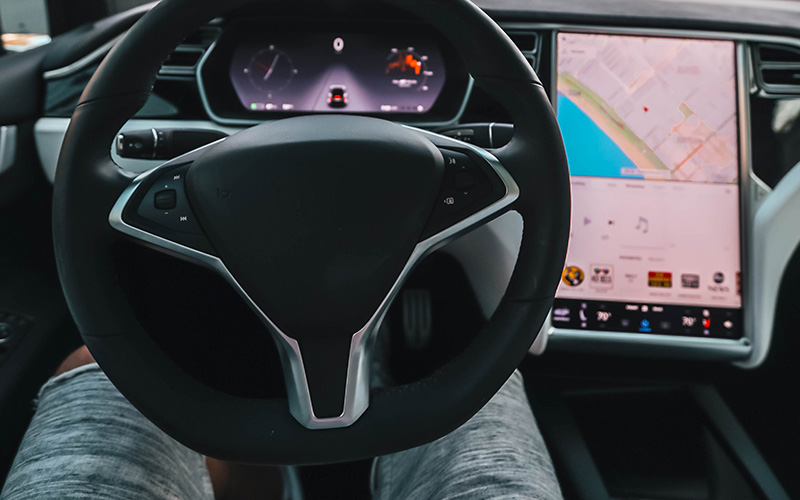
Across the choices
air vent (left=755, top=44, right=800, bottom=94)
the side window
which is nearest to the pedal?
air vent (left=755, top=44, right=800, bottom=94)

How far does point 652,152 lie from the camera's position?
108 centimetres

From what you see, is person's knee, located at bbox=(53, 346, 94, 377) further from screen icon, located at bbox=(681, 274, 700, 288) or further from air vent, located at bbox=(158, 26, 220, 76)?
screen icon, located at bbox=(681, 274, 700, 288)

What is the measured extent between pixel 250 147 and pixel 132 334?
0.63ft

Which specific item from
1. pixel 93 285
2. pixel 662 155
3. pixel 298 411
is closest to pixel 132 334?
pixel 93 285

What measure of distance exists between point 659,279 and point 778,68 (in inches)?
16.4

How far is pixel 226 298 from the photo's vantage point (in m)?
0.80

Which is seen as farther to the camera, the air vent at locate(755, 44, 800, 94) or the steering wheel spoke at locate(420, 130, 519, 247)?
the air vent at locate(755, 44, 800, 94)

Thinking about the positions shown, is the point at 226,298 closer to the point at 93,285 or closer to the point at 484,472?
the point at 93,285

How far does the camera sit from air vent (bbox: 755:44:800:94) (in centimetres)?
109

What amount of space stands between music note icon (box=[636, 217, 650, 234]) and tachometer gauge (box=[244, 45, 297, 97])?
2.04 feet

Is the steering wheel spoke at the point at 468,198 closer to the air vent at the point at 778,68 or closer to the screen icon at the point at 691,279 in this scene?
the screen icon at the point at 691,279

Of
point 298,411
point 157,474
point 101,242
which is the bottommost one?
point 157,474

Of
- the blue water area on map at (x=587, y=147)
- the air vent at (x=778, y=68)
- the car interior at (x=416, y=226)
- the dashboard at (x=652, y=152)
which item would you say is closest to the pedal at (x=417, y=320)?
the car interior at (x=416, y=226)

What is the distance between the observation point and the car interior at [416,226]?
55 centimetres
